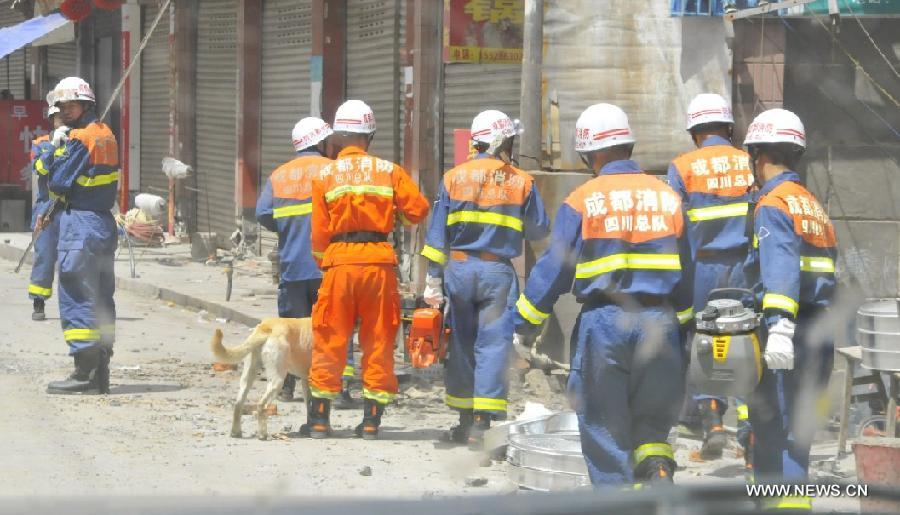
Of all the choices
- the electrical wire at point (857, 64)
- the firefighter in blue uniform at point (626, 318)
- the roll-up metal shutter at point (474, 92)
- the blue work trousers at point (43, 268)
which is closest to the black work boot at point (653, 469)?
the firefighter in blue uniform at point (626, 318)

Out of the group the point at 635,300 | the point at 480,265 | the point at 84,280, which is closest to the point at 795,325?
the point at 635,300

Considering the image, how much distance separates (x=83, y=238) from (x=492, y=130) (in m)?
2.97

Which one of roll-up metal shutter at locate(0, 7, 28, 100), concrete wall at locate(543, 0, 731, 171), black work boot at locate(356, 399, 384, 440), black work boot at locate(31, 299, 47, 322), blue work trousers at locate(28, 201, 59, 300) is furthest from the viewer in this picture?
roll-up metal shutter at locate(0, 7, 28, 100)

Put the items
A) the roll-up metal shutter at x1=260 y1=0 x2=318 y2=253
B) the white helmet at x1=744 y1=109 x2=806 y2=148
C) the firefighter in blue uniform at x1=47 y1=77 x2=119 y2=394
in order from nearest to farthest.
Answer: the white helmet at x1=744 y1=109 x2=806 y2=148
the firefighter in blue uniform at x1=47 y1=77 x2=119 y2=394
the roll-up metal shutter at x1=260 y1=0 x2=318 y2=253

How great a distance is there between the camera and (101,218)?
9547 millimetres

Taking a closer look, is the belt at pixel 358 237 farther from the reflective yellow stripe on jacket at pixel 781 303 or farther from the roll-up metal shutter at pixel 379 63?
the roll-up metal shutter at pixel 379 63

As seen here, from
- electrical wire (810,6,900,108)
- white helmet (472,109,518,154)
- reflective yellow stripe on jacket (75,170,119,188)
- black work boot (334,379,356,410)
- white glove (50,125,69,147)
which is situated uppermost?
electrical wire (810,6,900,108)

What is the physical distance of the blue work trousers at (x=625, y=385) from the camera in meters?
5.36

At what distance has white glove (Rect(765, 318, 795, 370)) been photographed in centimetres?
539

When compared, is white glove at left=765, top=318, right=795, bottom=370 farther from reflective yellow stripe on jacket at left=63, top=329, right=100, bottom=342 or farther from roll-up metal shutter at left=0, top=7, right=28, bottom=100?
roll-up metal shutter at left=0, top=7, right=28, bottom=100

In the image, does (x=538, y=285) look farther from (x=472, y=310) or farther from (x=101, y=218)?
(x=101, y=218)

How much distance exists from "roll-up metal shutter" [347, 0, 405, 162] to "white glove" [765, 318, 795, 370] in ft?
33.0

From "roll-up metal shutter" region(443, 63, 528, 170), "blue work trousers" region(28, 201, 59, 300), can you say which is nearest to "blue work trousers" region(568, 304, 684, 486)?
"roll-up metal shutter" region(443, 63, 528, 170)

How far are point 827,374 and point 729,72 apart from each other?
4.82 m
